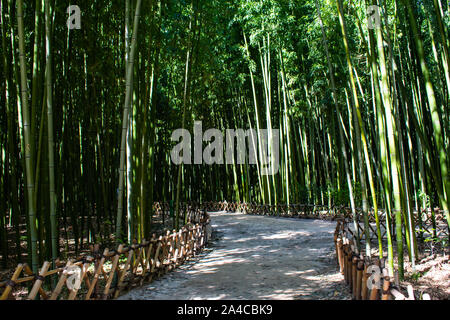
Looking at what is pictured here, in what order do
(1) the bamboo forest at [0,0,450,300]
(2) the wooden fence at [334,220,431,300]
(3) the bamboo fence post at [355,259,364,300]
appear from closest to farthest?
(2) the wooden fence at [334,220,431,300]
(3) the bamboo fence post at [355,259,364,300]
(1) the bamboo forest at [0,0,450,300]

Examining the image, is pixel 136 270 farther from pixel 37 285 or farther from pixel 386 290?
pixel 386 290

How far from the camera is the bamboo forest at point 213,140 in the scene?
3.29 metres

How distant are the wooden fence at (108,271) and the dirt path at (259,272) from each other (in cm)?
15

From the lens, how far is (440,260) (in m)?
4.18

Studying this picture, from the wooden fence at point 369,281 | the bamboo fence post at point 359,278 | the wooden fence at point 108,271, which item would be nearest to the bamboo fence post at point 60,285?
the wooden fence at point 108,271

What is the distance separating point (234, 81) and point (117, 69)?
19.5 ft

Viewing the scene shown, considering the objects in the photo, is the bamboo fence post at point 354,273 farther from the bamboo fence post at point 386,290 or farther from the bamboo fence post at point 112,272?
the bamboo fence post at point 112,272

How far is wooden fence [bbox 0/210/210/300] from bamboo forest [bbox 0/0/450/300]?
0.02 meters

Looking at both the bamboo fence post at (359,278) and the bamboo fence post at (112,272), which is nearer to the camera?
the bamboo fence post at (359,278)

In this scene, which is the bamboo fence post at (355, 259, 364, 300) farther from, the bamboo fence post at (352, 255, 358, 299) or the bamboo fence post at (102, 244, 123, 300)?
the bamboo fence post at (102, 244, 123, 300)

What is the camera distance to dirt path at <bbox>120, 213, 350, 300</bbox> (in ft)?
11.3

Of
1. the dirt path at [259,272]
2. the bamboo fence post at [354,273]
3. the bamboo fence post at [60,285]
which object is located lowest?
the dirt path at [259,272]

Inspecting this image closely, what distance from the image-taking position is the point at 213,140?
1305 centimetres

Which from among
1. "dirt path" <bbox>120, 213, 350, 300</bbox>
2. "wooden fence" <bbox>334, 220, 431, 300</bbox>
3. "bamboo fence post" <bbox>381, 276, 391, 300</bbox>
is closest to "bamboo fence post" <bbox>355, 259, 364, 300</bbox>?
"wooden fence" <bbox>334, 220, 431, 300</bbox>
